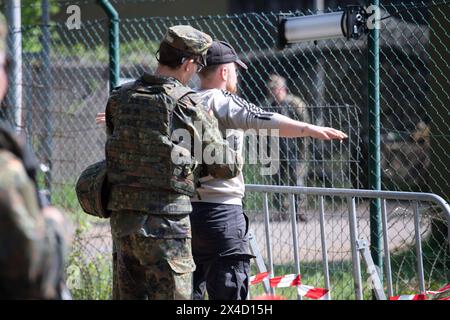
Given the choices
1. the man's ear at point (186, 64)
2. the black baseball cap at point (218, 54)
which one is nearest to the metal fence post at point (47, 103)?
the black baseball cap at point (218, 54)

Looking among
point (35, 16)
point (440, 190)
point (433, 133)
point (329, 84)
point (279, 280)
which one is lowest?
point (279, 280)

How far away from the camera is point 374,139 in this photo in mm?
5270

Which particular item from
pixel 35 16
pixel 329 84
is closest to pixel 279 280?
pixel 329 84

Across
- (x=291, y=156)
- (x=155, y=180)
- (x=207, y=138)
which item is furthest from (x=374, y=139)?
(x=155, y=180)

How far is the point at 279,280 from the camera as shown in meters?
5.18

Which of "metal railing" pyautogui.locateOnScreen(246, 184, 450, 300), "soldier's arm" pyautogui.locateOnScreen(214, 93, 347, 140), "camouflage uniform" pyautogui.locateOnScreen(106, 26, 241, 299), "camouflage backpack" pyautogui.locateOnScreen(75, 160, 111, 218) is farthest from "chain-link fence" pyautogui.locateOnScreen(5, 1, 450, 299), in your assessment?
"camouflage backpack" pyautogui.locateOnScreen(75, 160, 111, 218)

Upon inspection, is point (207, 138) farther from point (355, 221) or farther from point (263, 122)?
point (355, 221)

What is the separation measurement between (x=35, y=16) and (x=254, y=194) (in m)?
9.58

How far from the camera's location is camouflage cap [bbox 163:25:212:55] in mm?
4234

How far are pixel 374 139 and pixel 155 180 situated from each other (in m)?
1.72

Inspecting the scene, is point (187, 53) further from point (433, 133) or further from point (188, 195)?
point (433, 133)

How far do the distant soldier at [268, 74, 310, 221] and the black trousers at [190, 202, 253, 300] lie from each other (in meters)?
1.32

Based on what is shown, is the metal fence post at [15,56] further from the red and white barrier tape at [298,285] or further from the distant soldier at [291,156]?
the red and white barrier tape at [298,285]

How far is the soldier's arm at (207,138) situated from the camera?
4125mm
